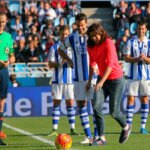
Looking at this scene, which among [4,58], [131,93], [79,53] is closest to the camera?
[4,58]

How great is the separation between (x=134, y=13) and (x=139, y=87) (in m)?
13.6

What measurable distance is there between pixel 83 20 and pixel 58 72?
253cm

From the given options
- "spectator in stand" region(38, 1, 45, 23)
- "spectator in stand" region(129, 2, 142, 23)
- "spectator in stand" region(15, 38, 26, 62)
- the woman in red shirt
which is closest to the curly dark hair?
the woman in red shirt

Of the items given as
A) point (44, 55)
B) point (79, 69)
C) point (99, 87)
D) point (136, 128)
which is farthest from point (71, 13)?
point (99, 87)

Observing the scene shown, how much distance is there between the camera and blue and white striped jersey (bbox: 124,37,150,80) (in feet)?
45.3

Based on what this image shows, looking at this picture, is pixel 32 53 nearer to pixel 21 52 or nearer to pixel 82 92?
pixel 21 52

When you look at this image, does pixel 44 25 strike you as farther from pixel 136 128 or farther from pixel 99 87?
pixel 99 87

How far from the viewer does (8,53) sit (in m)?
12.1

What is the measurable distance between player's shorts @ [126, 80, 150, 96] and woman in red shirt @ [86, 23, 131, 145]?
253cm

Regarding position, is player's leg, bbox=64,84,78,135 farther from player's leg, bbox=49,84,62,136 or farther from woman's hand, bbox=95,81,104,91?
woman's hand, bbox=95,81,104,91

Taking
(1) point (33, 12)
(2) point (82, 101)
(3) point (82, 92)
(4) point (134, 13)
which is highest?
(1) point (33, 12)

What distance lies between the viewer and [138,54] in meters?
13.9

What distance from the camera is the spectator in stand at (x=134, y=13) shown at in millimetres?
26484

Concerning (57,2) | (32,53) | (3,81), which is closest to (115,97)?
(3,81)
